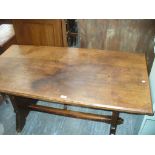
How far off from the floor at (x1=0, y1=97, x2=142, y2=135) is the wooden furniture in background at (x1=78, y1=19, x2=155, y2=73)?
0.86 metres

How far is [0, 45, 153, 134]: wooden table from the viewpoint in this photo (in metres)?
1.38

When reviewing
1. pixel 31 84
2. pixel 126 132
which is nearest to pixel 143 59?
pixel 126 132

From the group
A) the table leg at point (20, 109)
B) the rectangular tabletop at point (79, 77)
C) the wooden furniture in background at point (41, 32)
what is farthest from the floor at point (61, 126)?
the wooden furniture in background at point (41, 32)

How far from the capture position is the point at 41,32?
8.89 ft

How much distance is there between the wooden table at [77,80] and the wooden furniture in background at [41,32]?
0.64 m

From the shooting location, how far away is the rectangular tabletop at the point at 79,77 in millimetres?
1379

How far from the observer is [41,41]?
2811mm

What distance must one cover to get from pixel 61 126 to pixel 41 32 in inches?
58.0

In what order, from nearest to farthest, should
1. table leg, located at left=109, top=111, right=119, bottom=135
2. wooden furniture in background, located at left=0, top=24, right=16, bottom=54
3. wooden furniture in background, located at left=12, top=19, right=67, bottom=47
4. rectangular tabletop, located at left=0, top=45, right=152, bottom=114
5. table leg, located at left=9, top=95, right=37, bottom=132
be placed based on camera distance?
1. rectangular tabletop, located at left=0, top=45, right=152, bottom=114
2. table leg, located at left=109, top=111, right=119, bottom=135
3. table leg, located at left=9, top=95, right=37, bottom=132
4. wooden furniture in background, located at left=12, top=19, right=67, bottom=47
5. wooden furniture in background, located at left=0, top=24, right=16, bottom=54

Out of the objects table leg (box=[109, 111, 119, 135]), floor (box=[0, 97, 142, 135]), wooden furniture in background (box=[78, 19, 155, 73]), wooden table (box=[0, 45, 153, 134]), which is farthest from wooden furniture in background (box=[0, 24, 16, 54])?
table leg (box=[109, 111, 119, 135])

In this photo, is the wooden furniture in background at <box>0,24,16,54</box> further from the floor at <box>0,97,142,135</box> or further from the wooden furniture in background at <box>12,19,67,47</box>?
the floor at <box>0,97,142,135</box>

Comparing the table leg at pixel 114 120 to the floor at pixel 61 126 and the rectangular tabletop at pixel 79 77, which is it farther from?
the rectangular tabletop at pixel 79 77
